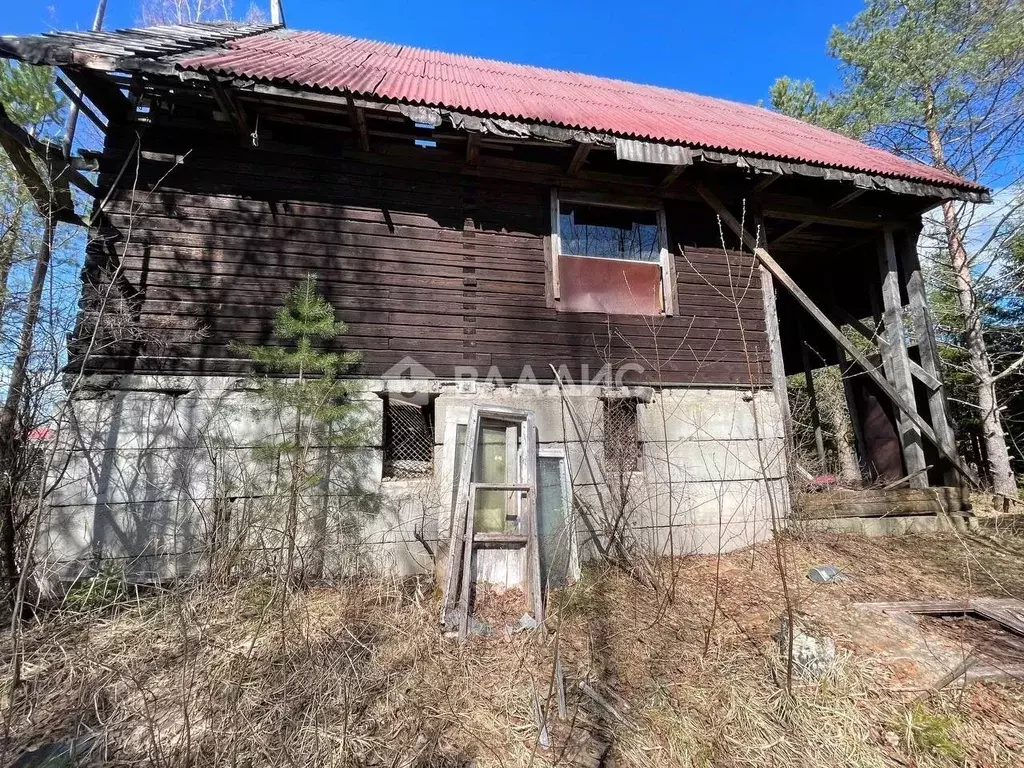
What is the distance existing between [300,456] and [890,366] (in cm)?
872

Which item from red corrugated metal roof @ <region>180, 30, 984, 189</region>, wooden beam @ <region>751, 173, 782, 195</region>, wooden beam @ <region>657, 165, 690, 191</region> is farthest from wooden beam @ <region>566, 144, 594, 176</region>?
wooden beam @ <region>751, 173, 782, 195</region>

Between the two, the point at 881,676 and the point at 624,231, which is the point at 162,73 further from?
the point at 881,676

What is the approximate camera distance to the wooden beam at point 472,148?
5.24m

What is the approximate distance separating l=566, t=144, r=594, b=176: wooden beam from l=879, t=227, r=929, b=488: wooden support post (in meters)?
5.33

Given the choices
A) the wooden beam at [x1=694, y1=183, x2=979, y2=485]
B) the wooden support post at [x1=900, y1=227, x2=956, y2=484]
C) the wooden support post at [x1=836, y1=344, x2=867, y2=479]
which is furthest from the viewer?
the wooden support post at [x1=836, y1=344, x2=867, y2=479]

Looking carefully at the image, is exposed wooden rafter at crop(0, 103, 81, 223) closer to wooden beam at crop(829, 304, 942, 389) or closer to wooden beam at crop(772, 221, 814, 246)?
wooden beam at crop(772, 221, 814, 246)

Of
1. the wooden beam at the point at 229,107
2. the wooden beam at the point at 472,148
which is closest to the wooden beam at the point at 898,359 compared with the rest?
the wooden beam at the point at 472,148

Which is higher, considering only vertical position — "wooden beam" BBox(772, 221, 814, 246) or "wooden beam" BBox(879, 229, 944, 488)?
"wooden beam" BBox(772, 221, 814, 246)

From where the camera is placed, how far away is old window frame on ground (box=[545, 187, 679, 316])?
593 centimetres

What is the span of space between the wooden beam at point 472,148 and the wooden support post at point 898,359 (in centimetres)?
673

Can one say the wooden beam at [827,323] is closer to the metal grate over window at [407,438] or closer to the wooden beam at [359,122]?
the wooden beam at [359,122]

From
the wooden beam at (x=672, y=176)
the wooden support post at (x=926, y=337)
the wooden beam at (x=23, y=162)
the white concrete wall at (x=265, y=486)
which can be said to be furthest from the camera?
the wooden support post at (x=926, y=337)

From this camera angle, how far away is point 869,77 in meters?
10.7

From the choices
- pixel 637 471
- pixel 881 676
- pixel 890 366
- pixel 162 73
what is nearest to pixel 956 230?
pixel 890 366
